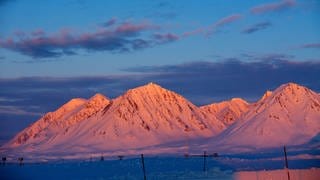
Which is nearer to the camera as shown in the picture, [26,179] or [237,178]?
[237,178]

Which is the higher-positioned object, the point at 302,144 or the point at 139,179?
the point at 302,144

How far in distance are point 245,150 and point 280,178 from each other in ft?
385

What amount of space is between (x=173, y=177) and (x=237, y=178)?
7.68 m

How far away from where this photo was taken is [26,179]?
86250 mm

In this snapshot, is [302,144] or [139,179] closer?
[139,179]

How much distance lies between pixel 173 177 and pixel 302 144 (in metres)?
113

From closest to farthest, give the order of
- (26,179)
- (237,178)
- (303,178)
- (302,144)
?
1. (303,178)
2. (237,178)
3. (26,179)
4. (302,144)

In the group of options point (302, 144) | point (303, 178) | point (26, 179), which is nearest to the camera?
point (303, 178)

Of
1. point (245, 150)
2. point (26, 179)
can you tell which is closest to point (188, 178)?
point (26, 179)

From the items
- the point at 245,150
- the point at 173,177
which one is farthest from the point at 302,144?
the point at 173,177

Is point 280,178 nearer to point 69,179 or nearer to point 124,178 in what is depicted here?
point 124,178

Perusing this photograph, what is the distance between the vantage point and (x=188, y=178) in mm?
81375

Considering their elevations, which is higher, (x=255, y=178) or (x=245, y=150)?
(x=245, y=150)

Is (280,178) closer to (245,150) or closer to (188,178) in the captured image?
(188,178)
